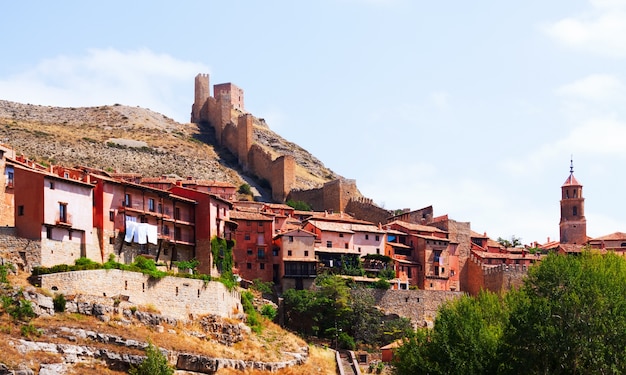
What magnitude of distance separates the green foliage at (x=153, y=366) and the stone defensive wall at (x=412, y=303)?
107 ft

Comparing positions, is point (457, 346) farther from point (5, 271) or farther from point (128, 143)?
point (128, 143)

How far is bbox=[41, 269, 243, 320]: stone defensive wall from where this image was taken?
67.4 meters

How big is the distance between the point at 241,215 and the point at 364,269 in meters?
11.8

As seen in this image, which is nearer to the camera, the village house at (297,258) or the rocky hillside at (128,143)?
the village house at (297,258)

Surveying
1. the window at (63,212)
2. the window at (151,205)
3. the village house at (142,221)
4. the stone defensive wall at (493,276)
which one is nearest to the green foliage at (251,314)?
the village house at (142,221)

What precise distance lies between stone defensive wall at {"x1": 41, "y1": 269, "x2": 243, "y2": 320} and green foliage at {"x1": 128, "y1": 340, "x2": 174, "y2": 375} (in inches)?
245

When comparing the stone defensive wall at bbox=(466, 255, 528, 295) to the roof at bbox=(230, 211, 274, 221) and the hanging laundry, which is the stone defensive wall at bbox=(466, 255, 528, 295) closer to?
the roof at bbox=(230, 211, 274, 221)

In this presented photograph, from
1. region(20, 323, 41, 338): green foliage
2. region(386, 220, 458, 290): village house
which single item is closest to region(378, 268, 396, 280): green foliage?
region(386, 220, 458, 290): village house

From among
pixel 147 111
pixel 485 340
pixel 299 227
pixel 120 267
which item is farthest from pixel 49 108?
pixel 485 340

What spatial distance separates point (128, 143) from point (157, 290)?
6554 cm

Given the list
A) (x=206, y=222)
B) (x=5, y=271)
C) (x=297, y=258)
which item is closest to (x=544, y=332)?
(x=206, y=222)

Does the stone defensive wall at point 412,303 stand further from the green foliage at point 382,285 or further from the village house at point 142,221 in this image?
the village house at point 142,221

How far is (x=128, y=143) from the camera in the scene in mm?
136000

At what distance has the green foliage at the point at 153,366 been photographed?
207ft
